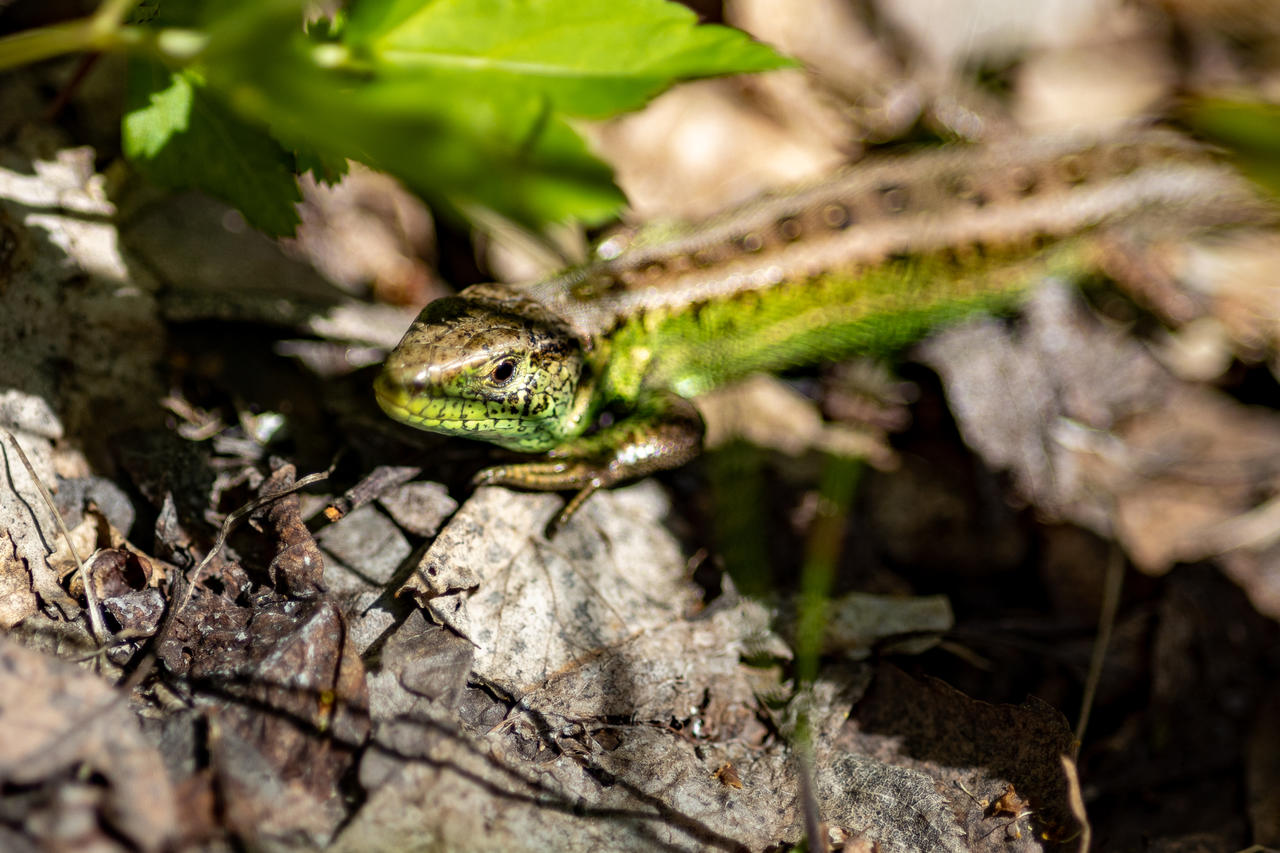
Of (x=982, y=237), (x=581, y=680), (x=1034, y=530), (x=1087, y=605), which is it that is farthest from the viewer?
(x=982, y=237)

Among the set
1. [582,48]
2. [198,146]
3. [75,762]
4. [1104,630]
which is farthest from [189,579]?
[1104,630]

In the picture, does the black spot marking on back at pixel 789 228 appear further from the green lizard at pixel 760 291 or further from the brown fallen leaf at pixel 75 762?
the brown fallen leaf at pixel 75 762

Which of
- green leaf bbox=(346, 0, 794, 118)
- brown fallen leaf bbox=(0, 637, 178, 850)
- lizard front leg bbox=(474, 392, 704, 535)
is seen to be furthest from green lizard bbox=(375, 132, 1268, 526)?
brown fallen leaf bbox=(0, 637, 178, 850)

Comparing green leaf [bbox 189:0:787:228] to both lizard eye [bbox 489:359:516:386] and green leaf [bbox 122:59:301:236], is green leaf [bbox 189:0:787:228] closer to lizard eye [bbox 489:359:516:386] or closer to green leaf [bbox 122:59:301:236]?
green leaf [bbox 122:59:301:236]

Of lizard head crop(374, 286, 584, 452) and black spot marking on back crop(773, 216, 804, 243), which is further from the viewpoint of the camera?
black spot marking on back crop(773, 216, 804, 243)

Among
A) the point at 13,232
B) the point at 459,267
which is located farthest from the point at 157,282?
the point at 459,267

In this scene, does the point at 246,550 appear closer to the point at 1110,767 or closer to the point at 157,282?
the point at 157,282

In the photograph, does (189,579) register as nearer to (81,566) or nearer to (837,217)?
(81,566)
